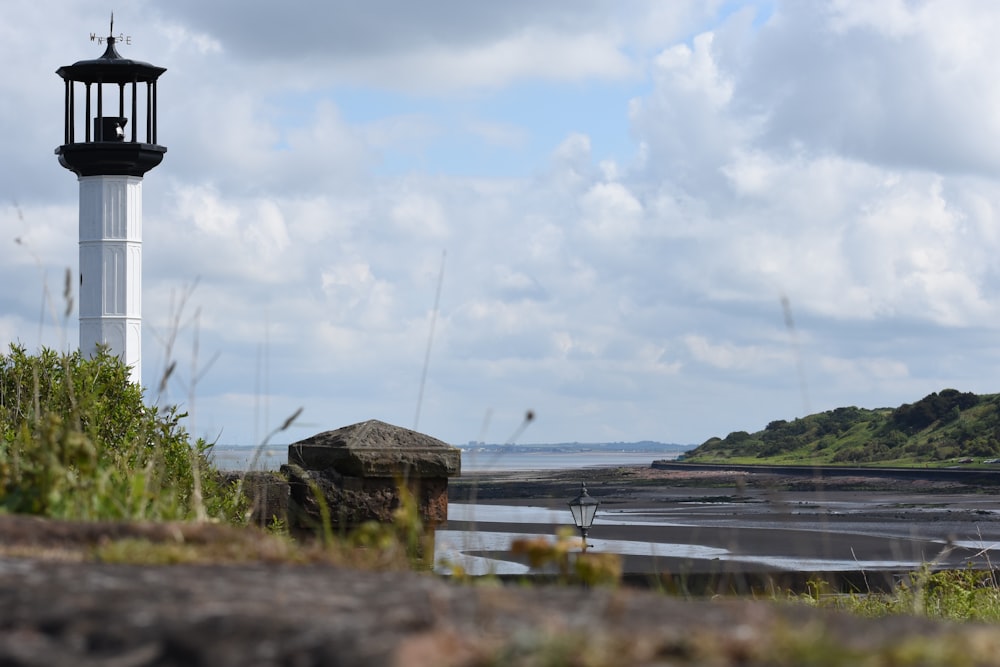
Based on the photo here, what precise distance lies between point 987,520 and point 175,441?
3009 centimetres

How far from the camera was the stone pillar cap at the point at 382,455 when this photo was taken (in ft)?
24.7

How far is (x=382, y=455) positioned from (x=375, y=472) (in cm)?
12

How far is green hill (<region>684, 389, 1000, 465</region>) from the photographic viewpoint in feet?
213

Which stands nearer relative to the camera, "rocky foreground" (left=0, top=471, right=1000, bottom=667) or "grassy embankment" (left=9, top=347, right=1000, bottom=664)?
"rocky foreground" (left=0, top=471, right=1000, bottom=667)

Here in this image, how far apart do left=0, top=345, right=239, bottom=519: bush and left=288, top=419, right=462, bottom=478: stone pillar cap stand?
0.62 metres

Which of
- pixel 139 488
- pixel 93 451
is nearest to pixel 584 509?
pixel 93 451

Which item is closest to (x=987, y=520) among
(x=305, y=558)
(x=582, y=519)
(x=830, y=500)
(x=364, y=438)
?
(x=830, y=500)

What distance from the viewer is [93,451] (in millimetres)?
4156

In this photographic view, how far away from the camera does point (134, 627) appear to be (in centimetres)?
204

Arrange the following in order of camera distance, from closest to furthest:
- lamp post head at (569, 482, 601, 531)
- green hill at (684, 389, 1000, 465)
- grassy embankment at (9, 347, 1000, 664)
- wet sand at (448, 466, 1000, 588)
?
grassy embankment at (9, 347, 1000, 664) < lamp post head at (569, 482, 601, 531) < wet sand at (448, 466, 1000, 588) < green hill at (684, 389, 1000, 465)

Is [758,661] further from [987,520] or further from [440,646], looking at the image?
[987,520]

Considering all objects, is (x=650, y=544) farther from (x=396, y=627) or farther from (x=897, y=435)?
(x=897, y=435)

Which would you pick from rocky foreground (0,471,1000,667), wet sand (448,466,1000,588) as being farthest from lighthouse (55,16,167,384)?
rocky foreground (0,471,1000,667)

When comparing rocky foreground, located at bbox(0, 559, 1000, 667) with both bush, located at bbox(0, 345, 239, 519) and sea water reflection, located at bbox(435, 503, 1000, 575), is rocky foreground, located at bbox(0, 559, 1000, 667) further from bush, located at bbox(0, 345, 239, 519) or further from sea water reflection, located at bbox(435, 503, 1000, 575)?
sea water reflection, located at bbox(435, 503, 1000, 575)
